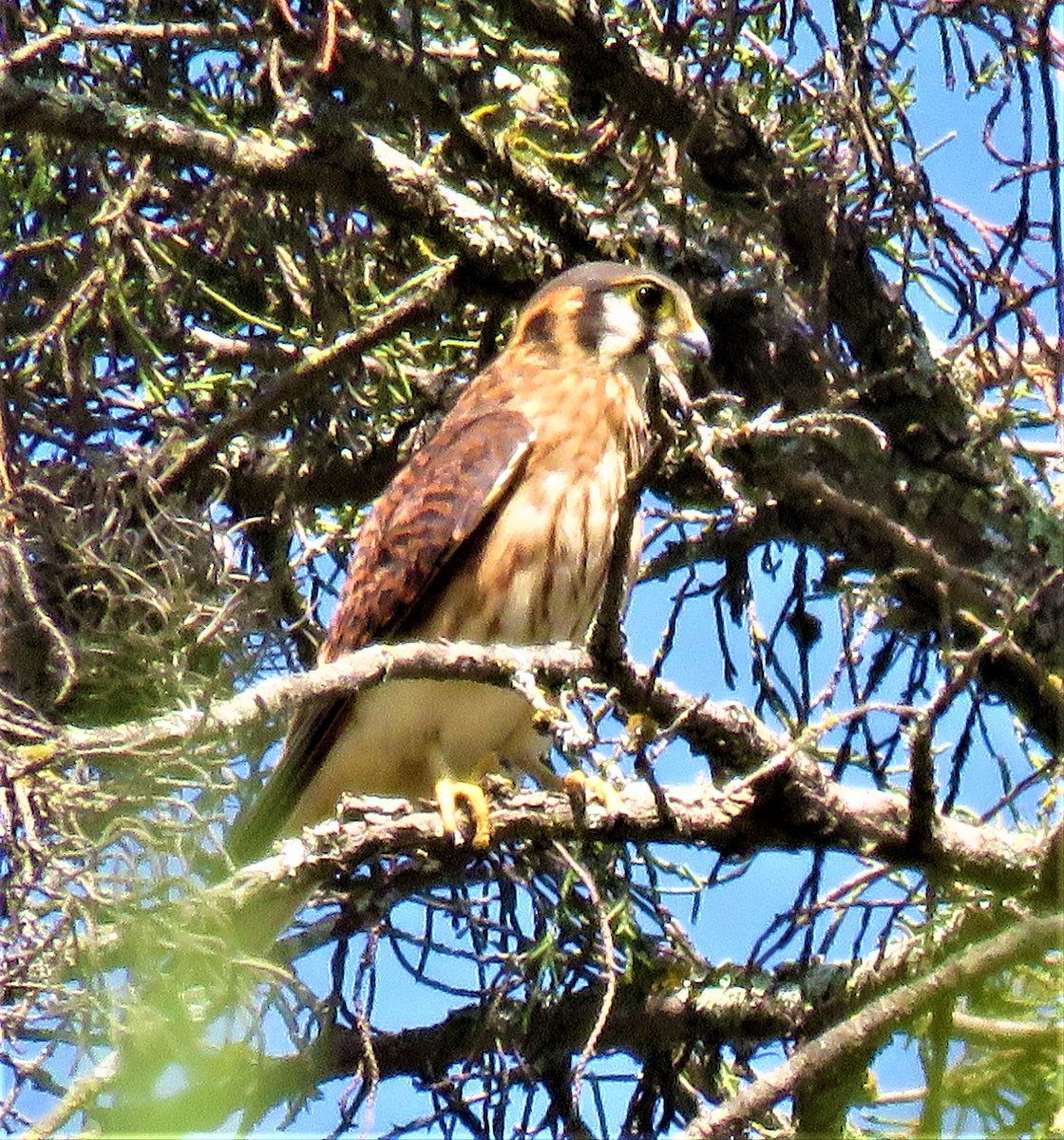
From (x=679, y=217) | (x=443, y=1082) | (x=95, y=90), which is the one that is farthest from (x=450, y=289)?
(x=443, y=1082)

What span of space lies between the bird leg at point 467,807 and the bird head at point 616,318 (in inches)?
32.4

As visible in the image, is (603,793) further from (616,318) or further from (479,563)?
(616,318)

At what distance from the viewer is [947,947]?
8.21 ft

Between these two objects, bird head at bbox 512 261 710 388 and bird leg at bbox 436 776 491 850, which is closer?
bird leg at bbox 436 776 491 850

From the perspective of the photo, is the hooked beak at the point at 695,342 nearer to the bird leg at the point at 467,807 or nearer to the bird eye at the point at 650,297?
the bird eye at the point at 650,297

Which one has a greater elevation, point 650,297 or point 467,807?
point 650,297

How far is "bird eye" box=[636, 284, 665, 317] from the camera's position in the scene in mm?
3510

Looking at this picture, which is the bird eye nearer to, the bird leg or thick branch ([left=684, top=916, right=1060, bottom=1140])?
the bird leg

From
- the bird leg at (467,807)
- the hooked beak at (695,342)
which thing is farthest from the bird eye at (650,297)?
the bird leg at (467,807)

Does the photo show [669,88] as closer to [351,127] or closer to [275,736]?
[351,127]

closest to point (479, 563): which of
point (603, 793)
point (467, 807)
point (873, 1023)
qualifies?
point (467, 807)

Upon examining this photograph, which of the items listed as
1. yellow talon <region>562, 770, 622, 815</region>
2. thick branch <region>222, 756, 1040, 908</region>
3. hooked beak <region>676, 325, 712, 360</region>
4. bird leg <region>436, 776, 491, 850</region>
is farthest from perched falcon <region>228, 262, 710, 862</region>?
yellow talon <region>562, 770, 622, 815</region>

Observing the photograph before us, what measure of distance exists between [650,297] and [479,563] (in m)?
0.63

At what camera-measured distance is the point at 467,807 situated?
318cm
